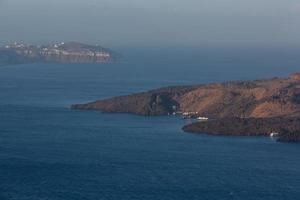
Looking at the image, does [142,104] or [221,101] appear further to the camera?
Answer: [142,104]

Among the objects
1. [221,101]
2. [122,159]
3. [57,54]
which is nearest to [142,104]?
[221,101]

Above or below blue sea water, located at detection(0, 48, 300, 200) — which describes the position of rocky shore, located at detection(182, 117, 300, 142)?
above

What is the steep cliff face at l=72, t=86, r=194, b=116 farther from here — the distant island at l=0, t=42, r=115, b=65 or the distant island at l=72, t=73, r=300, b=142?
the distant island at l=0, t=42, r=115, b=65

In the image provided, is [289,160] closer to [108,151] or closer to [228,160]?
[228,160]

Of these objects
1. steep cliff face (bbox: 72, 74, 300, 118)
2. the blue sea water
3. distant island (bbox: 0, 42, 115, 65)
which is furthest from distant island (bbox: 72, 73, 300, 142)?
distant island (bbox: 0, 42, 115, 65)

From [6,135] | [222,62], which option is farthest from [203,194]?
[222,62]

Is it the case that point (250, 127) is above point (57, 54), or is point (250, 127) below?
below

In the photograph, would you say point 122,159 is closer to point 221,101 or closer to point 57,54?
point 221,101
